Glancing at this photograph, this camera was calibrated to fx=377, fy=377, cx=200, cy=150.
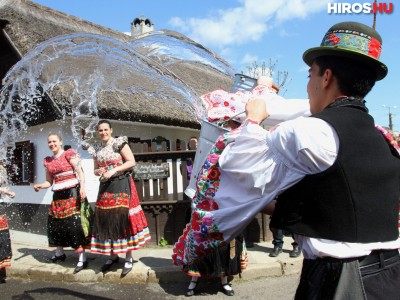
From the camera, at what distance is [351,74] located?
4.31ft

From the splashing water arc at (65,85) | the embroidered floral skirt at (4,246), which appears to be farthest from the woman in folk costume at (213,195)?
the splashing water arc at (65,85)

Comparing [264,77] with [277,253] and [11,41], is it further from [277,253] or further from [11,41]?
[11,41]

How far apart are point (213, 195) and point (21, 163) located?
851 centimetres

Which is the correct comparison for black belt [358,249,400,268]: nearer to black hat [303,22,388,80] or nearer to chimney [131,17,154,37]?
black hat [303,22,388,80]

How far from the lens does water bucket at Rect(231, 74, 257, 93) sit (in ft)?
8.06

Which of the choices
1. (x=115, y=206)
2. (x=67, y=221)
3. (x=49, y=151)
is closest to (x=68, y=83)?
(x=49, y=151)

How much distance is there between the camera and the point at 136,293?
Answer: 4262 millimetres

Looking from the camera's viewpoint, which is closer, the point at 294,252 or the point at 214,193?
→ the point at 214,193

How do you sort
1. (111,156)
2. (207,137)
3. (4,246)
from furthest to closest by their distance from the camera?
(4,246), (111,156), (207,137)

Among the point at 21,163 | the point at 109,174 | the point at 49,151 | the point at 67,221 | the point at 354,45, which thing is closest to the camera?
the point at 354,45

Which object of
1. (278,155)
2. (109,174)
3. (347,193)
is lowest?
(109,174)

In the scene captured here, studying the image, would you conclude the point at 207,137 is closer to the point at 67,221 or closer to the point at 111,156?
the point at 111,156

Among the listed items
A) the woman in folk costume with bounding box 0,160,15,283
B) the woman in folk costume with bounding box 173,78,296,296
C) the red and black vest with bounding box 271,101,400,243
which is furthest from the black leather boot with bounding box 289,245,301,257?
the red and black vest with bounding box 271,101,400,243

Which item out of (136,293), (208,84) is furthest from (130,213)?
(208,84)
